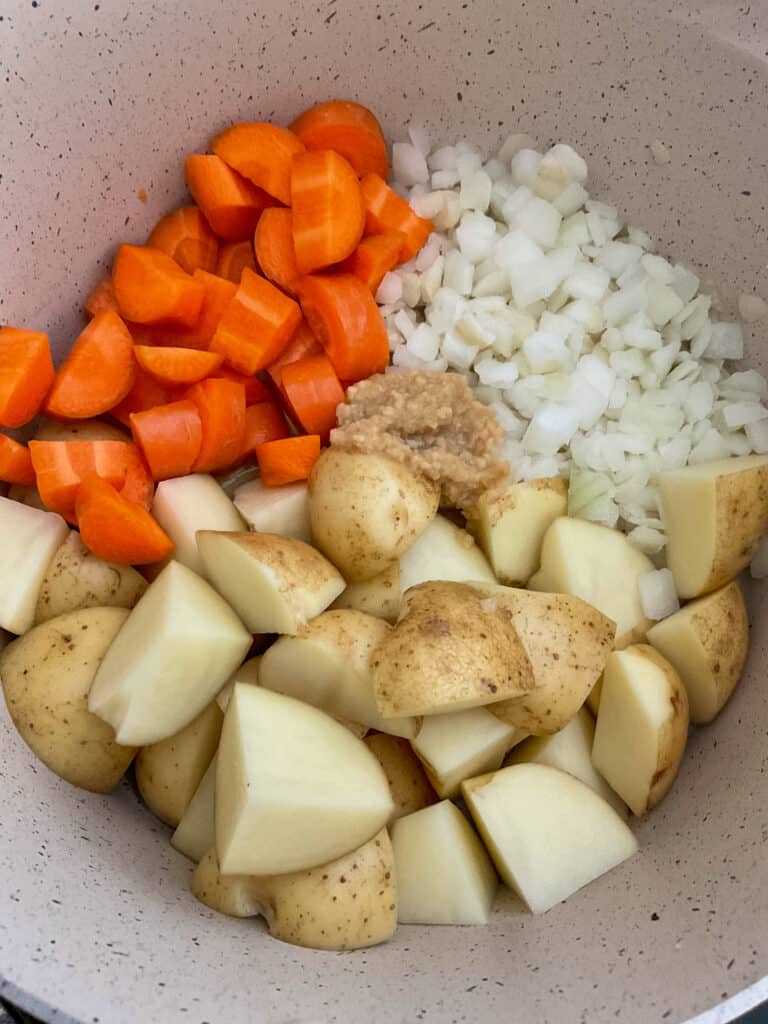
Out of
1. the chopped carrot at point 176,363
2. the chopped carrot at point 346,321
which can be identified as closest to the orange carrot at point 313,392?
the chopped carrot at point 346,321

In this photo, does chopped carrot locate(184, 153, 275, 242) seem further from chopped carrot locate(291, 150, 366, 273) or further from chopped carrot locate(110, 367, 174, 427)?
chopped carrot locate(110, 367, 174, 427)

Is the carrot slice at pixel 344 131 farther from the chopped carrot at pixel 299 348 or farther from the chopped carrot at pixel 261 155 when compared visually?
the chopped carrot at pixel 299 348

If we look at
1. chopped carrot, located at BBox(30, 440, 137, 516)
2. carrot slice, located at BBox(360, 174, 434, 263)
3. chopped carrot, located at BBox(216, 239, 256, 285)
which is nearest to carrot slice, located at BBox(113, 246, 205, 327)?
chopped carrot, located at BBox(216, 239, 256, 285)

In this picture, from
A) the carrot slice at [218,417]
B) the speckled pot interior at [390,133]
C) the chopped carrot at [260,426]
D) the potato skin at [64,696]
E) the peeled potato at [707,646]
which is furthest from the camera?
the chopped carrot at [260,426]

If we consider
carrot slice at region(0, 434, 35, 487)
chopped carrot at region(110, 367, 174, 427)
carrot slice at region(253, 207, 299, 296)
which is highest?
carrot slice at region(253, 207, 299, 296)

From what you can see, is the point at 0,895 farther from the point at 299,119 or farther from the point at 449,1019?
the point at 299,119

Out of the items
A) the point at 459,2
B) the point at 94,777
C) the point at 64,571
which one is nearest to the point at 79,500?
the point at 64,571
